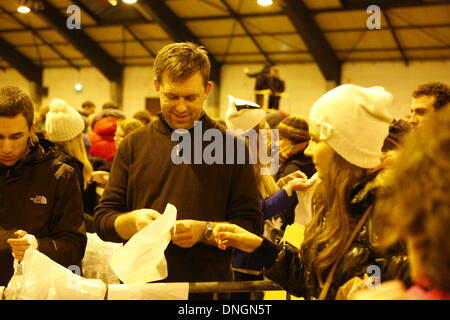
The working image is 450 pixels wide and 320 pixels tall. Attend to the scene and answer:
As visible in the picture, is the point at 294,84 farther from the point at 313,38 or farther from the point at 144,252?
the point at 144,252

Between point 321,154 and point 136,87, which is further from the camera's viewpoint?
point 136,87

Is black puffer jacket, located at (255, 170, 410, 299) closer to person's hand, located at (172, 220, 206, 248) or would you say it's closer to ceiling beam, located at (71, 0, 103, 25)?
person's hand, located at (172, 220, 206, 248)

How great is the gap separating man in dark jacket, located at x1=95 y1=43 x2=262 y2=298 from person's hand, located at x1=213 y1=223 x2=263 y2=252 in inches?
7.3

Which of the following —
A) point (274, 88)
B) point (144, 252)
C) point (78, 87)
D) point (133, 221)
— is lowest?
point (144, 252)

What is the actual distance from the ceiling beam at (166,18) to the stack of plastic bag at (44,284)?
39.2ft

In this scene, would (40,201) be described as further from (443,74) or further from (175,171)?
(443,74)

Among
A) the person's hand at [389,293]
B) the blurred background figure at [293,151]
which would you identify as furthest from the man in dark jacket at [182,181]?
the blurred background figure at [293,151]

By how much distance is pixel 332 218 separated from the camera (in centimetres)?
136

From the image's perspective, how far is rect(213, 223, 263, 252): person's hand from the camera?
1572mm

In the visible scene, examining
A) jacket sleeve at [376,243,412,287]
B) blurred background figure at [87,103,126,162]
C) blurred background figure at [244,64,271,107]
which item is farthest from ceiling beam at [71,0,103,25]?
jacket sleeve at [376,243,412,287]

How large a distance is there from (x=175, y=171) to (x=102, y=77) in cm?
1746

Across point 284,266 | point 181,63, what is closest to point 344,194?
point 284,266

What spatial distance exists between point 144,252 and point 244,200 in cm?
50
